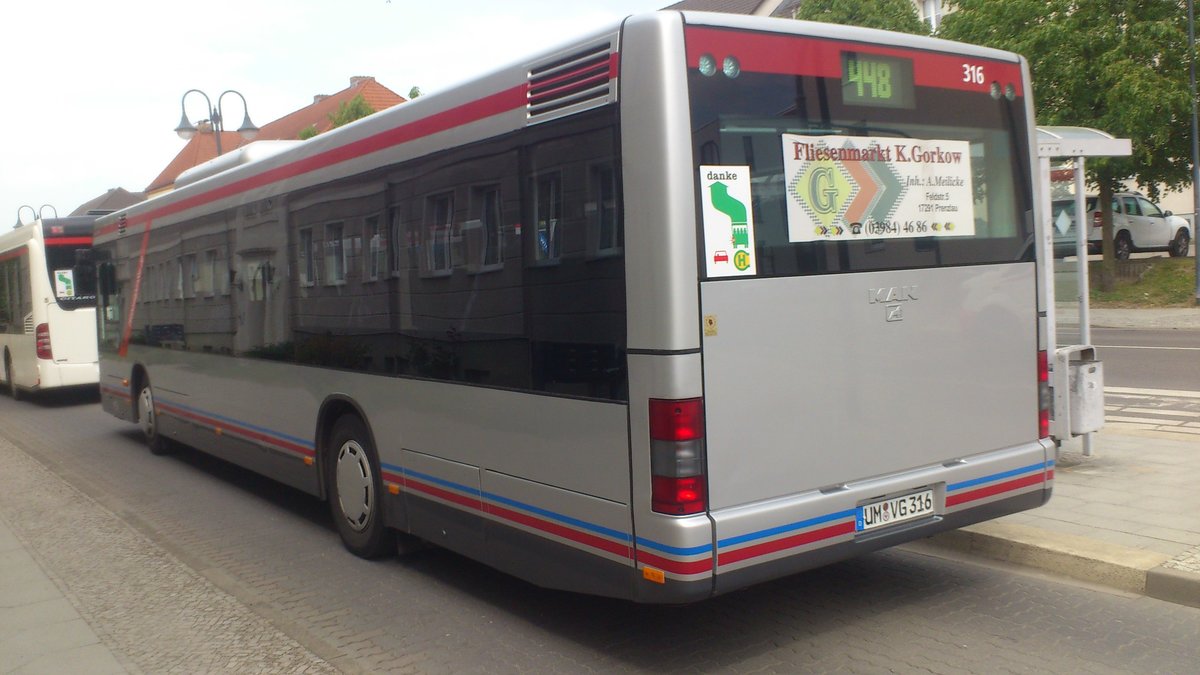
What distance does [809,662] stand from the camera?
196 inches

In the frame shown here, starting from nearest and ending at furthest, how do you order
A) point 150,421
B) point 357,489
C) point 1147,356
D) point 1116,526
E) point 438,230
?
point 438,230 → point 1116,526 → point 357,489 → point 150,421 → point 1147,356

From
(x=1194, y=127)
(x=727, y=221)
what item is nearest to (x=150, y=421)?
(x=727, y=221)

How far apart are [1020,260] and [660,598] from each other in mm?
2814

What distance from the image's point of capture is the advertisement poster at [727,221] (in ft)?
15.0

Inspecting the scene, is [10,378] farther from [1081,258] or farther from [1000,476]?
[1000,476]

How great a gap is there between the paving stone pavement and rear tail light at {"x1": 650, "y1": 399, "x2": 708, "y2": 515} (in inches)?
75.5

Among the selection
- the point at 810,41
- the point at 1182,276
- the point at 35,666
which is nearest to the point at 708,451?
the point at 810,41

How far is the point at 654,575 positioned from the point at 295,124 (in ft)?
262

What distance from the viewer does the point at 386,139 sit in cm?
666

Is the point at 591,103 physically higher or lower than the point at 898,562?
higher

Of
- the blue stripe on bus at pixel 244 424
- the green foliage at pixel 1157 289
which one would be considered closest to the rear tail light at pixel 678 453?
the blue stripe on bus at pixel 244 424

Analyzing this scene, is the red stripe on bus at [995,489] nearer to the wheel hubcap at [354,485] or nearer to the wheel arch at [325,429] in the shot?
the wheel hubcap at [354,485]

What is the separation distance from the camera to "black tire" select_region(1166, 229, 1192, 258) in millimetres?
29703

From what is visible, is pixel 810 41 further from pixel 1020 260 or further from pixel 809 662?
pixel 809 662
